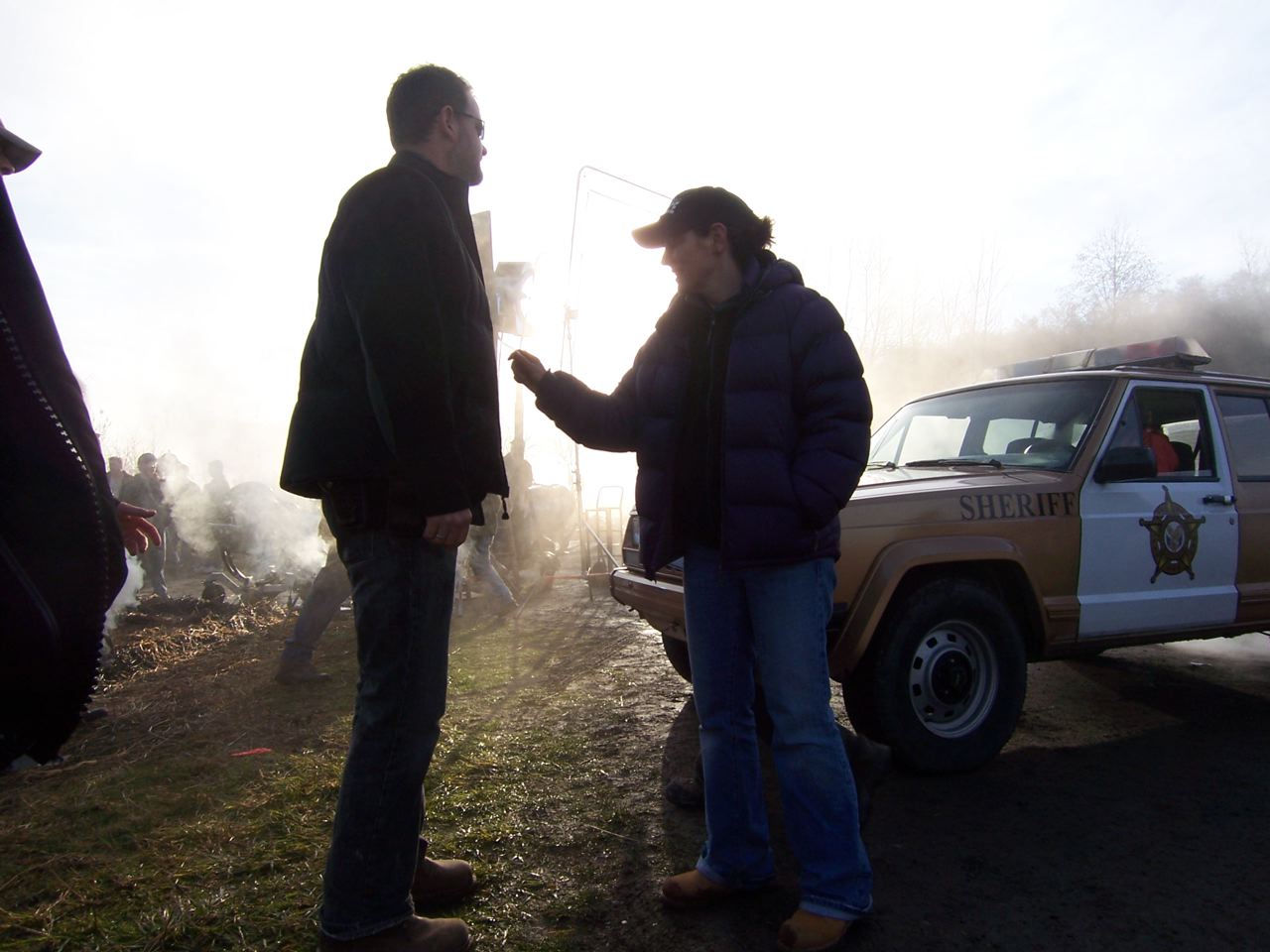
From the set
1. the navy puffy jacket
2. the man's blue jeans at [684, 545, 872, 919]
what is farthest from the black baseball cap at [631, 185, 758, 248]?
the man's blue jeans at [684, 545, 872, 919]

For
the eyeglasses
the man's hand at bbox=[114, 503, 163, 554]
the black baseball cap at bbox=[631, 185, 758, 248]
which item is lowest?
the man's hand at bbox=[114, 503, 163, 554]

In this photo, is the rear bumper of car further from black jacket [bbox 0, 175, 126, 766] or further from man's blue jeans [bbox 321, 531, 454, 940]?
black jacket [bbox 0, 175, 126, 766]

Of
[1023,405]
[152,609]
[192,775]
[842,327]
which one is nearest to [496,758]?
[192,775]

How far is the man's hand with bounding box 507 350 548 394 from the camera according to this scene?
8.37ft

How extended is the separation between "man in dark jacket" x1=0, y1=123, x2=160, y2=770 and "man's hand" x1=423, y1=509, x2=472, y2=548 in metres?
0.82

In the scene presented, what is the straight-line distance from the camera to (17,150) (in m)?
1.47

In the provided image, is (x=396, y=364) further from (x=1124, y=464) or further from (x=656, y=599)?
(x=1124, y=464)

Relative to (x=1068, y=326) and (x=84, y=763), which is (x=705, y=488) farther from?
(x=1068, y=326)

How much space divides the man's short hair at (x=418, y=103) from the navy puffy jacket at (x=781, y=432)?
0.95 m

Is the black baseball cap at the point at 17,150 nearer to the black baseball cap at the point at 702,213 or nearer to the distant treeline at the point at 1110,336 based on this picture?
the black baseball cap at the point at 702,213

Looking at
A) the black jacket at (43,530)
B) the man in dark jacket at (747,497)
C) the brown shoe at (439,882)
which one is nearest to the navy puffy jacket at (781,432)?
the man in dark jacket at (747,497)

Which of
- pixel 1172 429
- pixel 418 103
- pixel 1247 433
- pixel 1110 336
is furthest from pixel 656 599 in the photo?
pixel 1110 336

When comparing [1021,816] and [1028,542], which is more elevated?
[1028,542]

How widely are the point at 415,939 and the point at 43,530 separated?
1469mm
